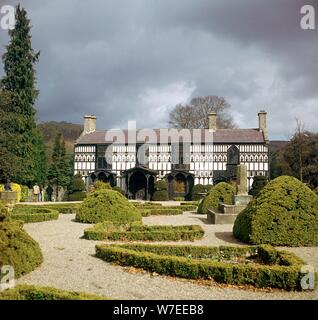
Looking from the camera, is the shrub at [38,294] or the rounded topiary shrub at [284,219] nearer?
the shrub at [38,294]

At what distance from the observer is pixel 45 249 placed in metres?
9.72

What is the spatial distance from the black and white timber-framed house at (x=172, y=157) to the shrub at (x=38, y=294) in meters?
37.4

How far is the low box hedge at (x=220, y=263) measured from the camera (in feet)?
21.6

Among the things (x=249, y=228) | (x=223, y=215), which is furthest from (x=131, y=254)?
A: (x=223, y=215)

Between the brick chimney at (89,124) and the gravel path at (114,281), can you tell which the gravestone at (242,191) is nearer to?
the gravel path at (114,281)

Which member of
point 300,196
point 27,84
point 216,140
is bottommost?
point 300,196

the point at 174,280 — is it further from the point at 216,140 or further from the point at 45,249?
the point at 216,140

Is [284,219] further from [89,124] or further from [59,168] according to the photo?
[59,168]

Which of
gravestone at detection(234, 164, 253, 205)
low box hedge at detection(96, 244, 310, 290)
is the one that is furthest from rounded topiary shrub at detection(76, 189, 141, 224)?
gravestone at detection(234, 164, 253, 205)

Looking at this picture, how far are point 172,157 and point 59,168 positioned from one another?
16070mm

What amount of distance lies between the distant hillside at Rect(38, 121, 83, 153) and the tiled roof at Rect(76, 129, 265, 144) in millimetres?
42001

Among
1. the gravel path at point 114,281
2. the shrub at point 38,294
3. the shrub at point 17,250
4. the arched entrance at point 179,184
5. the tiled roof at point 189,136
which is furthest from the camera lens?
the arched entrance at point 179,184

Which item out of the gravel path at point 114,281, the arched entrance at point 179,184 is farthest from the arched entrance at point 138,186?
the gravel path at point 114,281
